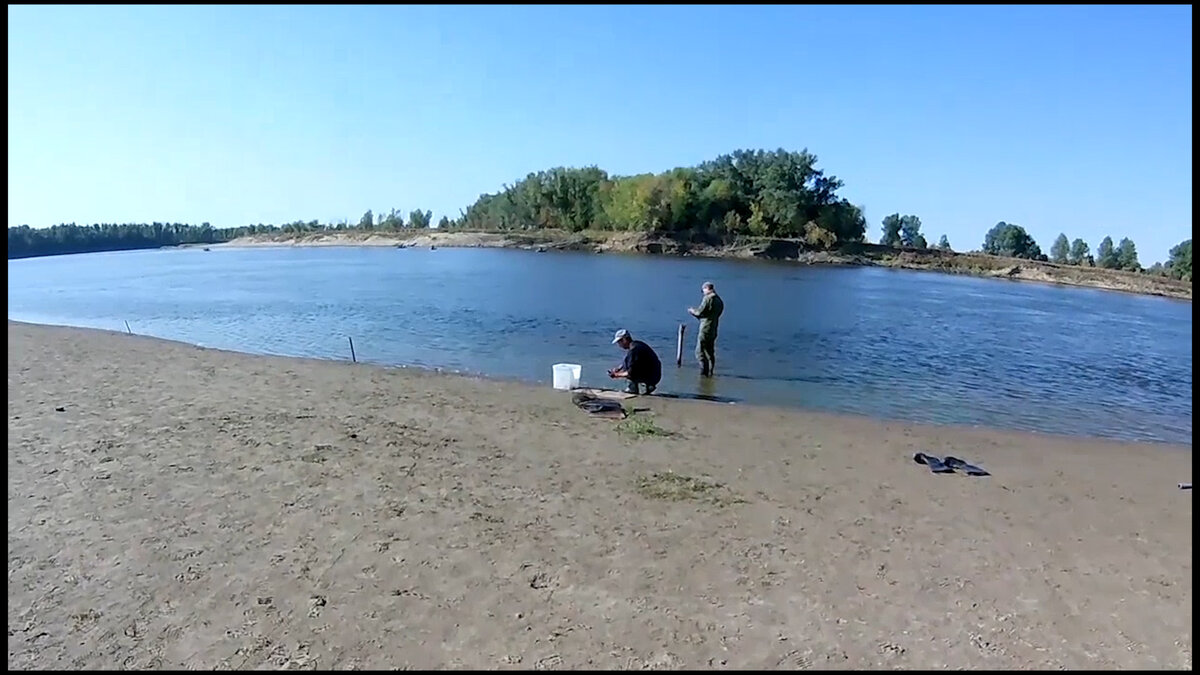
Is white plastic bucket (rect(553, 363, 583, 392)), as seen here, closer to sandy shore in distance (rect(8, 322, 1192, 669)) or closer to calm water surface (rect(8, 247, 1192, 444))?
calm water surface (rect(8, 247, 1192, 444))

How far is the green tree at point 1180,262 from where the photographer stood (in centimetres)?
8324

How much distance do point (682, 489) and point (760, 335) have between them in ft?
61.6

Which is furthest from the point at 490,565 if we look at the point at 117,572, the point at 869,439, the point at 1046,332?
the point at 1046,332

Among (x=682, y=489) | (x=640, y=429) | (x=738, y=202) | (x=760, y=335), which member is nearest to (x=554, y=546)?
(x=682, y=489)

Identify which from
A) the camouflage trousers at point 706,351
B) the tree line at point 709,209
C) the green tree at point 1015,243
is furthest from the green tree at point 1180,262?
the camouflage trousers at point 706,351

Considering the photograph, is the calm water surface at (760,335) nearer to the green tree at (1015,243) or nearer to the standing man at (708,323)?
the standing man at (708,323)

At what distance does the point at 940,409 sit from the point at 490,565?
1166 cm

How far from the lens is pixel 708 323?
16500mm

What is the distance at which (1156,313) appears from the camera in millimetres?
49281

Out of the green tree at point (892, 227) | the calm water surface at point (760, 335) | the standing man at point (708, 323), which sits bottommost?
the calm water surface at point (760, 335)

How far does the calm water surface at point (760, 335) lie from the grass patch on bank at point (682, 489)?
6663 millimetres

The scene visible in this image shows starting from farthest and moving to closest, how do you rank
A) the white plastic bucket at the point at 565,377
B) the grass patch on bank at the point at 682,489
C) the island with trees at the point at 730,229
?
the island with trees at the point at 730,229
the white plastic bucket at the point at 565,377
the grass patch on bank at the point at 682,489

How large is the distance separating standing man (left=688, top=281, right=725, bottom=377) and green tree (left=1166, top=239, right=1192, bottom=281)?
81523 mm

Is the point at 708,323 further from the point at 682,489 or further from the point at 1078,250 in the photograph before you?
the point at 1078,250
